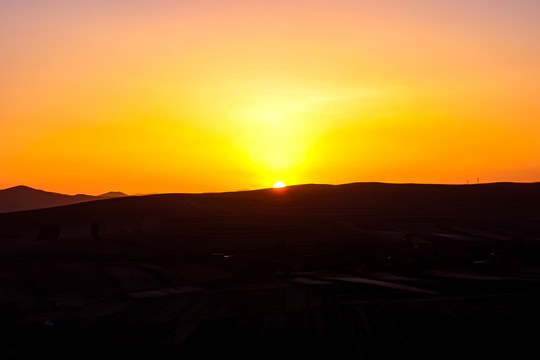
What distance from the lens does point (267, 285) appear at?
107 ft

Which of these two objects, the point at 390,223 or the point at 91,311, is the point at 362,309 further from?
the point at 390,223

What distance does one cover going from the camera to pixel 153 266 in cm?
4059

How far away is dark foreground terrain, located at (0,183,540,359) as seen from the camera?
19.0m

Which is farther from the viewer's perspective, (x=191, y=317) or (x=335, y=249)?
(x=335, y=249)

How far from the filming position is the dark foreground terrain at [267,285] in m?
19.0

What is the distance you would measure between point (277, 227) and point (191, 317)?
43.6 m

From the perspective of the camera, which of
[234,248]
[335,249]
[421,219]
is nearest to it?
[335,249]

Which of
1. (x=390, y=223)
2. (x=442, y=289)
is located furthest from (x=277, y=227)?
(x=442, y=289)

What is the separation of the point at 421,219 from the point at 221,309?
175 feet

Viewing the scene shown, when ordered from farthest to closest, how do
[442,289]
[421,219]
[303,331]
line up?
[421,219], [442,289], [303,331]

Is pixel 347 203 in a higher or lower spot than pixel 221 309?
higher

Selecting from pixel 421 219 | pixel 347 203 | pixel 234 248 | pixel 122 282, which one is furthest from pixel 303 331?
pixel 347 203

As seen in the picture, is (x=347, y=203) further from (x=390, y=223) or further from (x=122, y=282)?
(x=122, y=282)

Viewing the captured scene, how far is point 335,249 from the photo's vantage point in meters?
48.2
